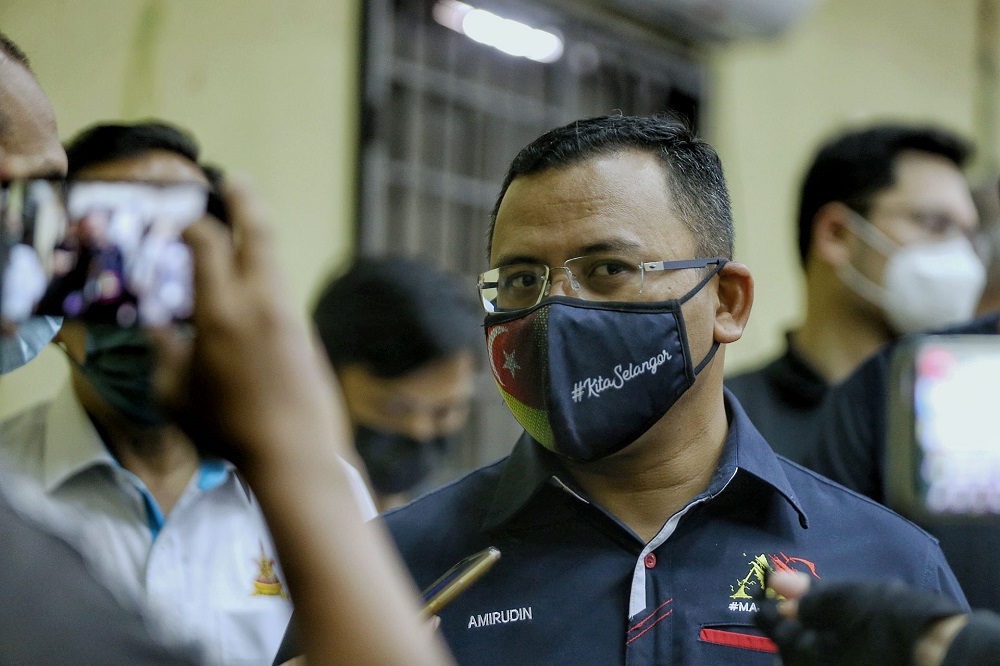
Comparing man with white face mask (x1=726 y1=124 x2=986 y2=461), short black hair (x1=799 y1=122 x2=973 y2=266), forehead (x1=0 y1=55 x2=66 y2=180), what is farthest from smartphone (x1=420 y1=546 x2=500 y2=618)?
short black hair (x1=799 y1=122 x2=973 y2=266)

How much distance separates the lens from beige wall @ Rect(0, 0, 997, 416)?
2633mm

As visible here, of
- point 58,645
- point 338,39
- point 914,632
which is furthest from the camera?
point 338,39

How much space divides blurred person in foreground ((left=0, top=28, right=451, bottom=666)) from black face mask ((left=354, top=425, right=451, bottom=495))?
2057 mm

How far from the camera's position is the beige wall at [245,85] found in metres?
2.50

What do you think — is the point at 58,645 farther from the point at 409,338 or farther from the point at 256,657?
the point at 409,338

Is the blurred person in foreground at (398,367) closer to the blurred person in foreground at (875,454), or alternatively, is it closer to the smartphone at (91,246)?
the blurred person in foreground at (875,454)

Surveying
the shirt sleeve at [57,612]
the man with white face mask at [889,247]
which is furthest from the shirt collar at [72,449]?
the man with white face mask at [889,247]

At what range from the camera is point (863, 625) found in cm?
103

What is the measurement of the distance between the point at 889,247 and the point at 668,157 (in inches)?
55.1

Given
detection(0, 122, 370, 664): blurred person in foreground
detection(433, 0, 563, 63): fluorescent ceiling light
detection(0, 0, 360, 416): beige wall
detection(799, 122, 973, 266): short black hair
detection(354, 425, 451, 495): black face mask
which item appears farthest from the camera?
detection(433, 0, 563, 63): fluorescent ceiling light

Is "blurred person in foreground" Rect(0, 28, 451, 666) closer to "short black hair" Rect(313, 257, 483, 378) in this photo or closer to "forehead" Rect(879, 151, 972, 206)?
"short black hair" Rect(313, 257, 483, 378)

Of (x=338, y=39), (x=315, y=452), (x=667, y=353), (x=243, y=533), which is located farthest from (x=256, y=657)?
(x=338, y=39)

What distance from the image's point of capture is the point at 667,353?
5.75 ft

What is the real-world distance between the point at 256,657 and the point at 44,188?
43.8 inches
